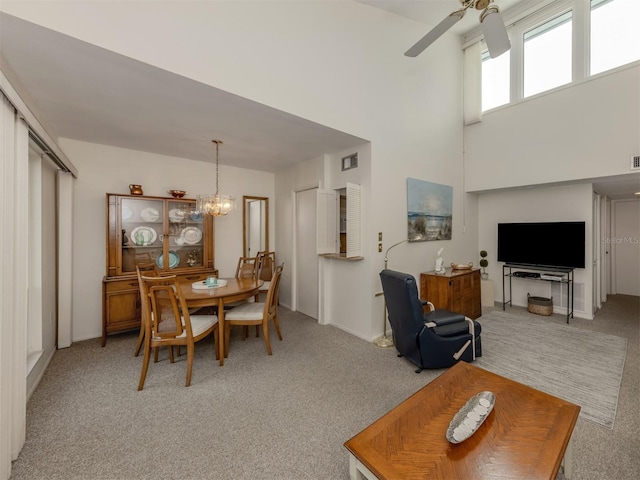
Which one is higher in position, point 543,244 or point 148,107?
point 148,107

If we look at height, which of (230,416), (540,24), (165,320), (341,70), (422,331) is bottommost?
(230,416)

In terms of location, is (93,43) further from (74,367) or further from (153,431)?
(74,367)

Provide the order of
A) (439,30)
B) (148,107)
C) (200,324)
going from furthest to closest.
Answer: (200,324), (148,107), (439,30)

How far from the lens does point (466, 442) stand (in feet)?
4.19

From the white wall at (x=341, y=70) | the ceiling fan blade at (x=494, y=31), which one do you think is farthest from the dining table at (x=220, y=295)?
the ceiling fan blade at (x=494, y=31)

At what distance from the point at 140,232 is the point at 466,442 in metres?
4.25

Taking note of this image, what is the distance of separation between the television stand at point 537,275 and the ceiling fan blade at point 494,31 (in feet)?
12.0

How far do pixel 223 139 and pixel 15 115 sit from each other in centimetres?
195

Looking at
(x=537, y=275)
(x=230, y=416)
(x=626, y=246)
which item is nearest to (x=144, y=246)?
(x=230, y=416)

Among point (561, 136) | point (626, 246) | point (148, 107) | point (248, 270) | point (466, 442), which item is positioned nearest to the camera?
point (466, 442)

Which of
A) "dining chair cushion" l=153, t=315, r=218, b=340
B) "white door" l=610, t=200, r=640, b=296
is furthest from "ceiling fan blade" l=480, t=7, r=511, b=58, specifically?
"white door" l=610, t=200, r=640, b=296

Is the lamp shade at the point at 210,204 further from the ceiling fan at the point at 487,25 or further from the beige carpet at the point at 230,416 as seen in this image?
the ceiling fan at the point at 487,25

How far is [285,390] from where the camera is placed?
7.86ft

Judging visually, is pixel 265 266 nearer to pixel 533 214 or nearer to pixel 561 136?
pixel 533 214
